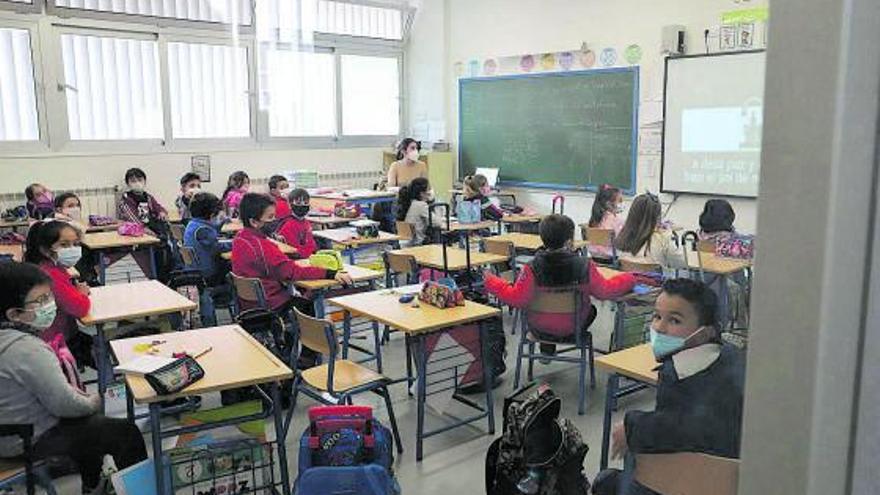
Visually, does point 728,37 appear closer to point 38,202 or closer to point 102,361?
point 102,361

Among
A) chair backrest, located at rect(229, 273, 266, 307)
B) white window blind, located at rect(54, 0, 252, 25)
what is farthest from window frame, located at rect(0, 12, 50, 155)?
chair backrest, located at rect(229, 273, 266, 307)

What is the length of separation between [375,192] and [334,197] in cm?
60

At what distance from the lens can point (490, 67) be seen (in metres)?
8.90

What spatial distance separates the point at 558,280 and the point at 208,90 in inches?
235

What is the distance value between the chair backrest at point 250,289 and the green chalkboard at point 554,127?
4.57 meters

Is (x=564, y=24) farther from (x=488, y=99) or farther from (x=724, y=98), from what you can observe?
(x=724, y=98)

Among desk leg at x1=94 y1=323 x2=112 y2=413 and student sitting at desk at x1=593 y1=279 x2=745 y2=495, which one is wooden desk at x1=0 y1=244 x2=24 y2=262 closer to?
desk leg at x1=94 y1=323 x2=112 y2=413

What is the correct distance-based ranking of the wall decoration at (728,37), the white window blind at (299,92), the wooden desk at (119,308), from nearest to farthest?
1. the wooden desk at (119,308)
2. the wall decoration at (728,37)
3. the white window blind at (299,92)

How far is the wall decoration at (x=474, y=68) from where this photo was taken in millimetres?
9070

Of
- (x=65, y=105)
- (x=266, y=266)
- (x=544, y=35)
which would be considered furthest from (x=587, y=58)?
(x=65, y=105)

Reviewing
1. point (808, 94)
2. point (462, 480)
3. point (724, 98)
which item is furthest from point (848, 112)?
point (724, 98)

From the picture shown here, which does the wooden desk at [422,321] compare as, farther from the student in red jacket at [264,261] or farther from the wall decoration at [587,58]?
the wall decoration at [587,58]

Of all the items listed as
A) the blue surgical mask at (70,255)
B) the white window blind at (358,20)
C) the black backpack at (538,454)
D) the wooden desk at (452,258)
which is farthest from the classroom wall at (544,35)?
the blue surgical mask at (70,255)

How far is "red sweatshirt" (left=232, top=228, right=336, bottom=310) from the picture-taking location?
4.27 m
